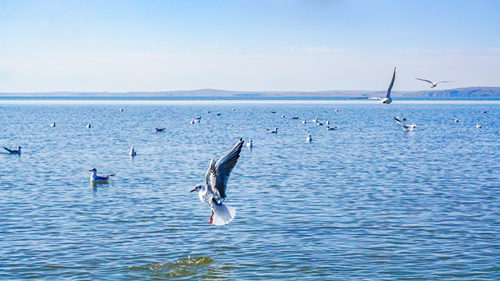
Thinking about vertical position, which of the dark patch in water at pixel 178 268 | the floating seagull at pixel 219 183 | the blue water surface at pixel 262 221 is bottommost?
the dark patch in water at pixel 178 268

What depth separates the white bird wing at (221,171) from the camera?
15.0 metres

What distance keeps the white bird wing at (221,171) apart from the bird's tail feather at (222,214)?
70 cm

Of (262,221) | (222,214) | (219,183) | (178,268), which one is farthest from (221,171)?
(262,221)

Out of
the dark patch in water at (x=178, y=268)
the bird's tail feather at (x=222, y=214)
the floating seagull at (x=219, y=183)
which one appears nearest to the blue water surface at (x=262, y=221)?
the dark patch in water at (x=178, y=268)

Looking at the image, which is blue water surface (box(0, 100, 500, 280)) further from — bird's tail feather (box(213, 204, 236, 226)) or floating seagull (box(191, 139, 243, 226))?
floating seagull (box(191, 139, 243, 226))

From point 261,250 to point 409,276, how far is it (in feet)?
13.7

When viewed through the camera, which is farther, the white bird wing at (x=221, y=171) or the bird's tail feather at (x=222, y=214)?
the bird's tail feather at (x=222, y=214)

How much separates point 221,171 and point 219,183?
17.4 inches

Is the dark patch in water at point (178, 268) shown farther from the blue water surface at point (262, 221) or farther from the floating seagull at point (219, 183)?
the floating seagull at point (219, 183)

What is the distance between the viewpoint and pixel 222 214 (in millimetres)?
17078

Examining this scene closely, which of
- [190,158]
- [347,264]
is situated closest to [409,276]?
[347,264]

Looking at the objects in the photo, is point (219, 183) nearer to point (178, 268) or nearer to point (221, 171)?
point (221, 171)

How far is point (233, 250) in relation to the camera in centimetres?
1806

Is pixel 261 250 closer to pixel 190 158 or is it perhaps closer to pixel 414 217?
pixel 414 217
